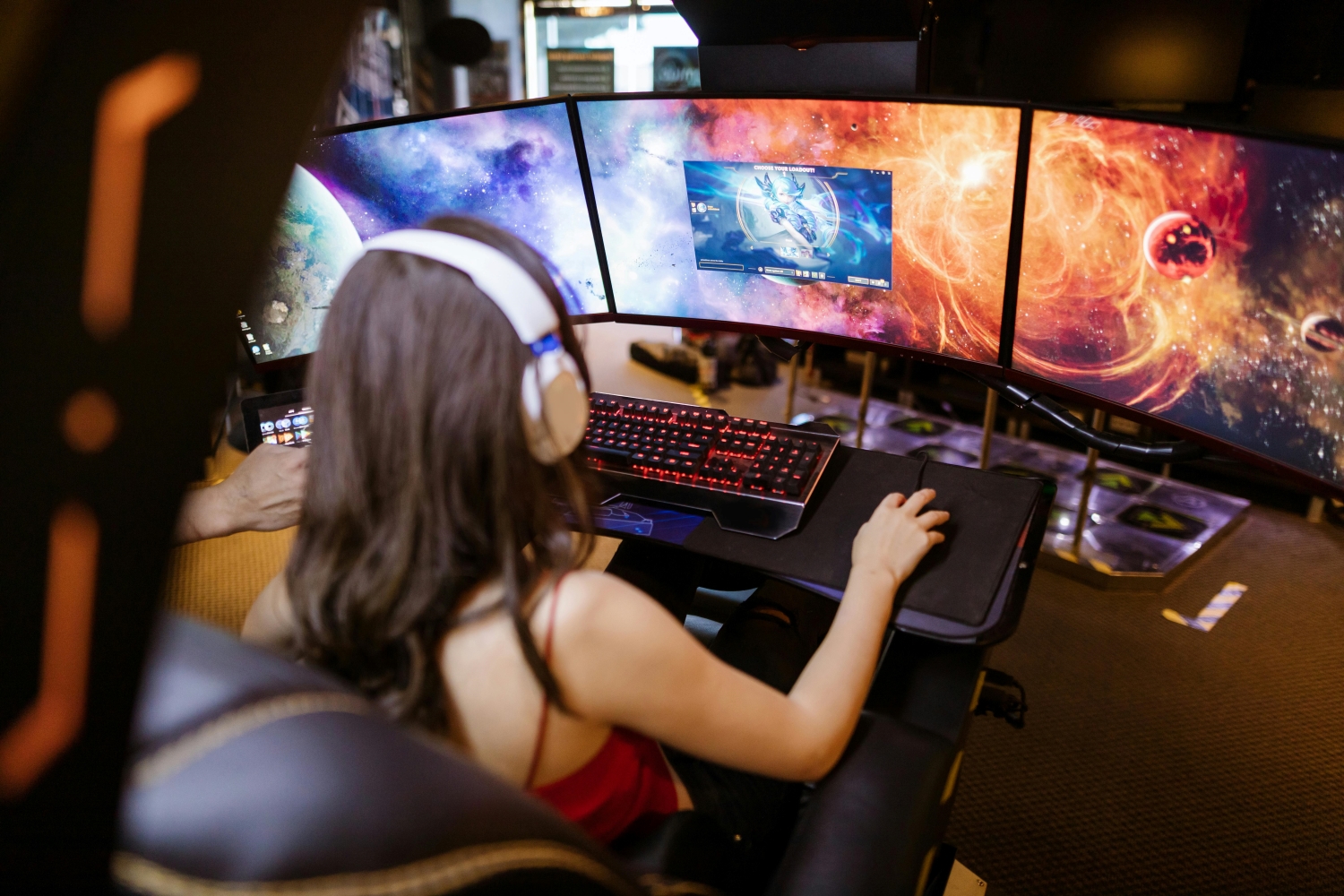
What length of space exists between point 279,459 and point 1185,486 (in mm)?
2440

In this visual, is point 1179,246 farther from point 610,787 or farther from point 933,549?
point 610,787

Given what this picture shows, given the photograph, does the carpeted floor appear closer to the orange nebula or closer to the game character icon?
the orange nebula

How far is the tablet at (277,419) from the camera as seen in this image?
117 cm

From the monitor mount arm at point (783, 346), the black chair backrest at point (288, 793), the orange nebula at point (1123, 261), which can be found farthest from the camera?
the monitor mount arm at point (783, 346)

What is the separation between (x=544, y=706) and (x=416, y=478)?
0.59 feet

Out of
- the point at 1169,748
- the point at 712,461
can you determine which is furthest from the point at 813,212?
the point at 1169,748

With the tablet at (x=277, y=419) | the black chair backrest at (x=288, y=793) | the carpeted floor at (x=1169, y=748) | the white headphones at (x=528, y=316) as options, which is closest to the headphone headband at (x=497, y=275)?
the white headphones at (x=528, y=316)

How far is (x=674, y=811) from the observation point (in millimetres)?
764

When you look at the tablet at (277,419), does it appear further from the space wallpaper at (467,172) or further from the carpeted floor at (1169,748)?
the carpeted floor at (1169,748)

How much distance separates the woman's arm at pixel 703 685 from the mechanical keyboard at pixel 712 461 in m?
0.21

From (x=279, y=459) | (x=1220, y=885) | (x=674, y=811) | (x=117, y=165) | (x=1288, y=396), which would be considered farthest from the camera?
(x=1220, y=885)

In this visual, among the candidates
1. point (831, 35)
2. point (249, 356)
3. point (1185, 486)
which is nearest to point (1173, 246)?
point (831, 35)

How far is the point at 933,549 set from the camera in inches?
37.6

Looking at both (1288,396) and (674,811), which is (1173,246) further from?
(674,811)
